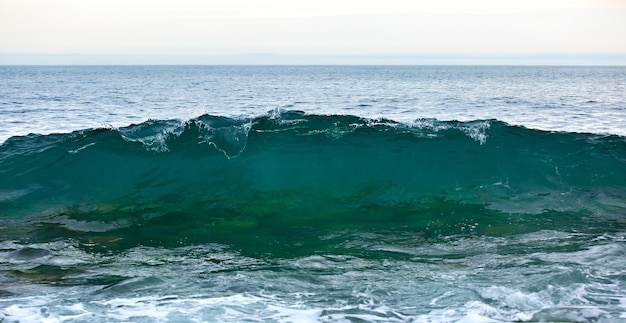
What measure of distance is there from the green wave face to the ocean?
0.05 meters

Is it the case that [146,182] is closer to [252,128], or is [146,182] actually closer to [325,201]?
[252,128]

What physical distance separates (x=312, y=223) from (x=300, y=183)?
8.41 feet

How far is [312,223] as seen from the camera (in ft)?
33.3

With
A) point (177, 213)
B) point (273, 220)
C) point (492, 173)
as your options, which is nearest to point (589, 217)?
point (492, 173)

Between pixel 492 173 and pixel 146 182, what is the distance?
26.6ft

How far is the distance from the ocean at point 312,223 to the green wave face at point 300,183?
0.05 metres

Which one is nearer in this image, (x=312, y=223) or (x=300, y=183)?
(x=312, y=223)

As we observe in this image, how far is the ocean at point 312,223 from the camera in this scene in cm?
627

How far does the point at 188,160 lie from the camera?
13172 millimetres

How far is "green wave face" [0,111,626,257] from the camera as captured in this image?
379 inches

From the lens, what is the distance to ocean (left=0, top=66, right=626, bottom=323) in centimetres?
627

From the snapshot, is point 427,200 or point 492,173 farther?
point 492,173

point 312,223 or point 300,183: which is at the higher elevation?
point 300,183

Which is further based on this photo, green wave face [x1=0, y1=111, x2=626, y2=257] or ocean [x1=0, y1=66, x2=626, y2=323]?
green wave face [x1=0, y1=111, x2=626, y2=257]
